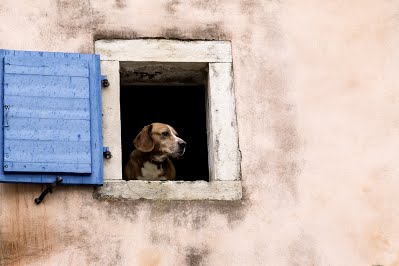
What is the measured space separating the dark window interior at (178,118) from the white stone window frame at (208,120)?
2037mm

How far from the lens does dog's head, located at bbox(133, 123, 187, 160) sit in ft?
32.7

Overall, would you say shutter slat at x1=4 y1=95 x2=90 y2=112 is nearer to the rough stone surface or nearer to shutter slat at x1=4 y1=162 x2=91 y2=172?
shutter slat at x1=4 y1=162 x2=91 y2=172

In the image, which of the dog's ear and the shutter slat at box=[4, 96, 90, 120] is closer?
the shutter slat at box=[4, 96, 90, 120]

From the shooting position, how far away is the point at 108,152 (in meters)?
8.94

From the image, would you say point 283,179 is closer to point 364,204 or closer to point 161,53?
point 364,204

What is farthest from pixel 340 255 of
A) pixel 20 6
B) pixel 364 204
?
pixel 20 6

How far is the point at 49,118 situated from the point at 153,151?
150cm

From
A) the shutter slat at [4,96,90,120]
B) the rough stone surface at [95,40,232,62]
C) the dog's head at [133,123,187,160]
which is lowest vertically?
the dog's head at [133,123,187,160]

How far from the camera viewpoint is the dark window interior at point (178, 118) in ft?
38.2

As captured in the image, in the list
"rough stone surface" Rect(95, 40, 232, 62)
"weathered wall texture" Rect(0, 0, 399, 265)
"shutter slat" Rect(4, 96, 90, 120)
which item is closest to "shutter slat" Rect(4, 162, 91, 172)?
"weathered wall texture" Rect(0, 0, 399, 265)

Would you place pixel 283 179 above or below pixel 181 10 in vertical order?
below

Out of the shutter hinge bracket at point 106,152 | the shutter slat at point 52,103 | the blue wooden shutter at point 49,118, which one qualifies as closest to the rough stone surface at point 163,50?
the blue wooden shutter at point 49,118

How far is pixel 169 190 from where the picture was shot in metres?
8.94

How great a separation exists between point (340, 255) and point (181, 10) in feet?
7.25
